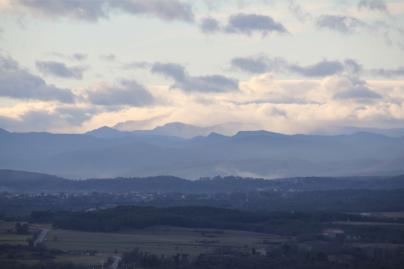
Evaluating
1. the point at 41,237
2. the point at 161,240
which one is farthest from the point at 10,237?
the point at 161,240

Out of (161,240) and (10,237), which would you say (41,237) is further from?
(161,240)

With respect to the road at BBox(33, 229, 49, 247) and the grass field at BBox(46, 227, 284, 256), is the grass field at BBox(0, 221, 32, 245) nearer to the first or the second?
the road at BBox(33, 229, 49, 247)

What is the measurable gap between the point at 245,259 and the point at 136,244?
11.5m

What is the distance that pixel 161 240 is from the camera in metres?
73.8

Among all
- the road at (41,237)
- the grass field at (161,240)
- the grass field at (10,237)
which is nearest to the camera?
the grass field at (10,237)

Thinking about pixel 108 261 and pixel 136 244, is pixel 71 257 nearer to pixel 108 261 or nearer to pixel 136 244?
pixel 108 261

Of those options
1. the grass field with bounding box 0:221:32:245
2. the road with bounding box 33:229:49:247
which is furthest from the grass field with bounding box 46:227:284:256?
the grass field with bounding box 0:221:32:245

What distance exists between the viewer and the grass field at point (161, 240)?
67.8 metres

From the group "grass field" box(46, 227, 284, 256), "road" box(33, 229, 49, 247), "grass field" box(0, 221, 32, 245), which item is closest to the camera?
"grass field" box(0, 221, 32, 245)

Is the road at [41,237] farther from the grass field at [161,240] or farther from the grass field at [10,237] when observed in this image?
the grass field at [10,237]

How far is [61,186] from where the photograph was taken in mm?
156250

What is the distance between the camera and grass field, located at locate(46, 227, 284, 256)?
6781 cm

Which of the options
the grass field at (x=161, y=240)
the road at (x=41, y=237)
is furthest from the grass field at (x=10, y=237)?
the grass field at (x=161, y=240)

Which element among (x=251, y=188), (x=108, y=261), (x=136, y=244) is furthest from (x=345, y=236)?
(x=251, y=188)
